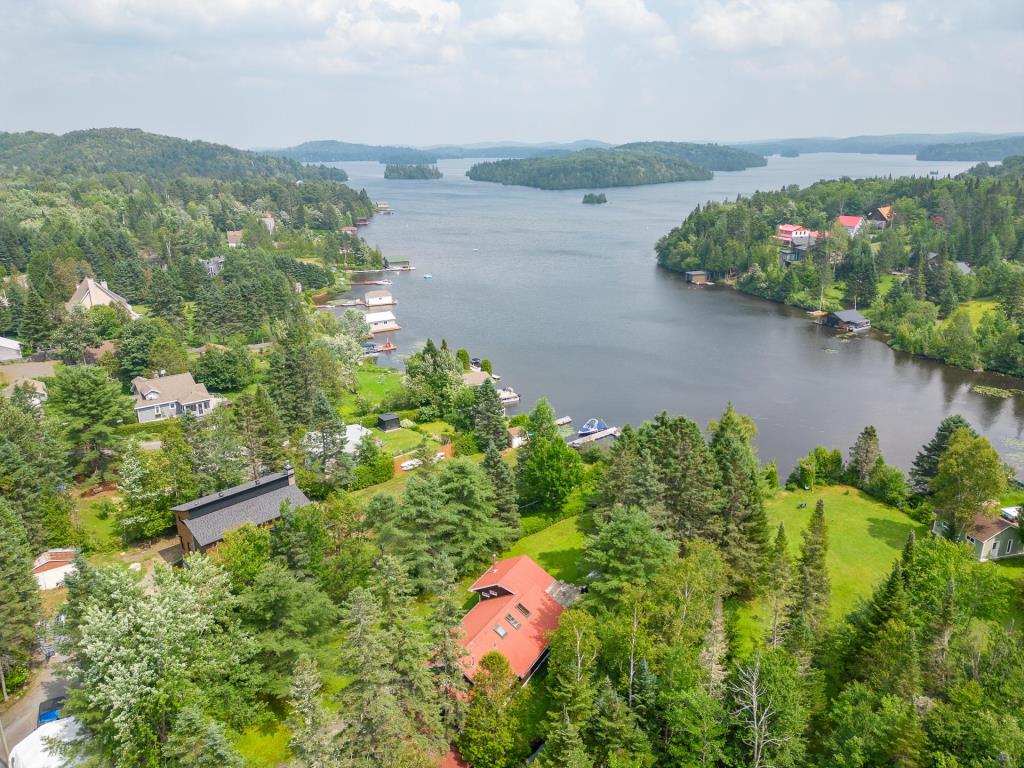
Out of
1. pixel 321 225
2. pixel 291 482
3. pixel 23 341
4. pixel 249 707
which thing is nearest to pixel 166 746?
pixel 249 707

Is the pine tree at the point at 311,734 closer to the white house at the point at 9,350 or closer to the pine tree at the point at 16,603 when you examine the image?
the pine tree at the point at 16,603

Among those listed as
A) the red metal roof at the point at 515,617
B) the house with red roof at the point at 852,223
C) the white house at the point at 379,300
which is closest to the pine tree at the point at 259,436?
the red metal roof at the point at 515,617

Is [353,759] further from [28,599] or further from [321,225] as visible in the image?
[321,225]

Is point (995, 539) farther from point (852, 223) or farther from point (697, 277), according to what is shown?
point (852, 223)

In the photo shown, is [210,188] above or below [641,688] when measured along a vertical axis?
above

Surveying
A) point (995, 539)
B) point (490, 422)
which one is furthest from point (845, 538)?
point (490, 422)

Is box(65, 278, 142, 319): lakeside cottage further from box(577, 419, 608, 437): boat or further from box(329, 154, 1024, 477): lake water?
box(577, 419, 608, 437): boat

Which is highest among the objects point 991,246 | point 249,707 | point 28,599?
point 991,246
